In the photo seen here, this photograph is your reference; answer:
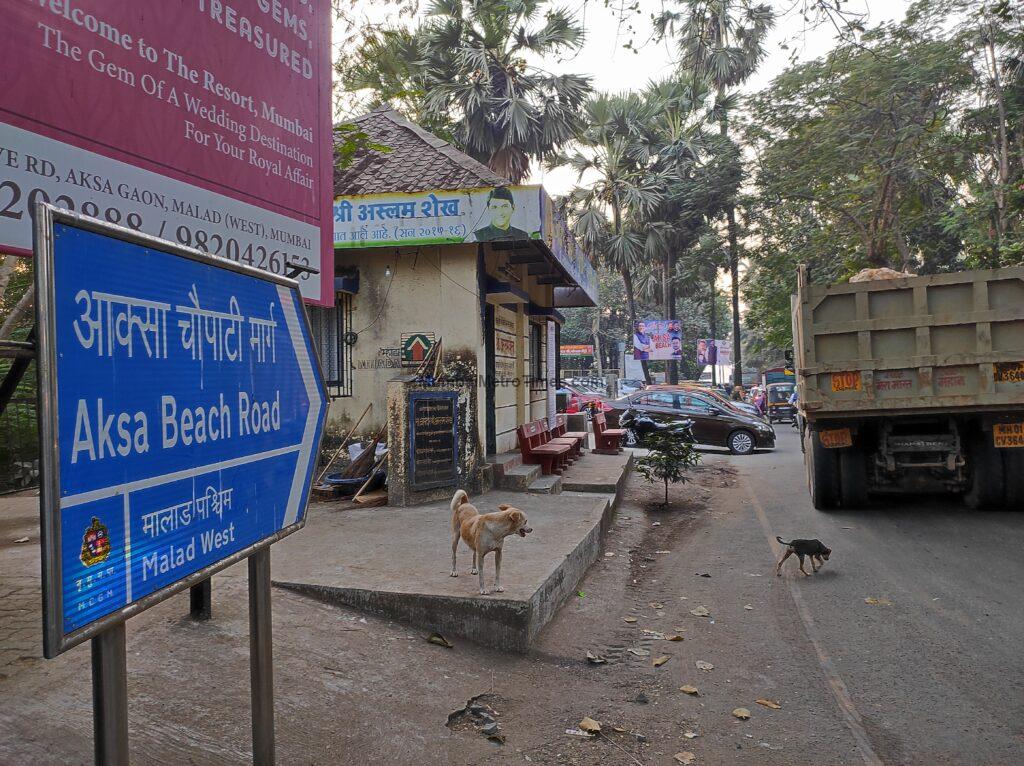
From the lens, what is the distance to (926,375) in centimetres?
739

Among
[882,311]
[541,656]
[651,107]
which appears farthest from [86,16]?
[651,107]

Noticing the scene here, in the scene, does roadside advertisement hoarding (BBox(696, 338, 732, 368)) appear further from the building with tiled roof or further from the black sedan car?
the building with tiled roof

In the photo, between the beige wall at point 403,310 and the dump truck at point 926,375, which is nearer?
the dump truck at point 926,375

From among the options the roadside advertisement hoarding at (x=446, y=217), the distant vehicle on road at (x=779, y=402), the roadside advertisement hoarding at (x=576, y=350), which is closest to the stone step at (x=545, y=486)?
the roadside advertisement hoarding at (x=446, y=217)

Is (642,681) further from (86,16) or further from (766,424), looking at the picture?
(766,424)

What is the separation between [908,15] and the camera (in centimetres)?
1441

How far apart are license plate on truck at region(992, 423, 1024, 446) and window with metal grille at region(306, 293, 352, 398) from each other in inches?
303

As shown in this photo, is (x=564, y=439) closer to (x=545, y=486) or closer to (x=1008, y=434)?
(x=545, y=486)

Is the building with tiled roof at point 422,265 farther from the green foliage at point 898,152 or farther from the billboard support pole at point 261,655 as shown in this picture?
the green foliage at point 898,152

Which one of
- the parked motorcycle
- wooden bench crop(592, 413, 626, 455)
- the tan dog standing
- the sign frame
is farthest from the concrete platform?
the parked motorcycle

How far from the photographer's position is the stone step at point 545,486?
8883 mm

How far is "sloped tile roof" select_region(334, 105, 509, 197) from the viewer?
9016mm

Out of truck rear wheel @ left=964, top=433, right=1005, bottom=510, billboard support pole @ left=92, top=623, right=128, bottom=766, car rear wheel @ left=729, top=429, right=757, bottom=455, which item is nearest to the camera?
billboard support pole @ left=92, top=623, right=128, bottom=766

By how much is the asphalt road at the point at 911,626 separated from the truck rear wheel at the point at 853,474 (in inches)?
8.9
